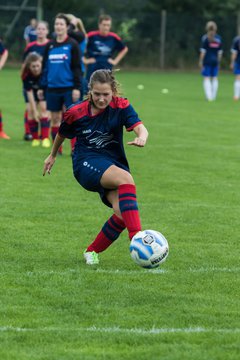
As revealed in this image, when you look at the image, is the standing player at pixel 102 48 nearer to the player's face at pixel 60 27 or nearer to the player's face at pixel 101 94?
the player's face at pixel 60 27

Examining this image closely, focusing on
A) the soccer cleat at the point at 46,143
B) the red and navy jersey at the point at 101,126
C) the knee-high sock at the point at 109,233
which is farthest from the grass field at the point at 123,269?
the red and navy jersey at the point at 101,126

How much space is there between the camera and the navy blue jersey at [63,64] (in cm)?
1309

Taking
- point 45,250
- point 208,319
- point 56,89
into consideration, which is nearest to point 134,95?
point 56,89

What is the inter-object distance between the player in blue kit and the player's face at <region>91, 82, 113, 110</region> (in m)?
19.2

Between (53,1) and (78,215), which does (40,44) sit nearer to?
(78,215)

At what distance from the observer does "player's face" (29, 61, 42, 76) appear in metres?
14.5

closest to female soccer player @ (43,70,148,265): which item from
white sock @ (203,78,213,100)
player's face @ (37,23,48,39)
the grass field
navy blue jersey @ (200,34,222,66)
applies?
the grass field

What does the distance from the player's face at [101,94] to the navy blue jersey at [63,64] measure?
6.39m

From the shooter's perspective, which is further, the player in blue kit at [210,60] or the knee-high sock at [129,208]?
the player in blue kit at [210,60]

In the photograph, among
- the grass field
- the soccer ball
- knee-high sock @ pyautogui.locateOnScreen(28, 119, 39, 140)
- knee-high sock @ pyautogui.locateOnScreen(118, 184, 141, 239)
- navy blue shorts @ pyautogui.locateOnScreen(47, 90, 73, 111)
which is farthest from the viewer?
knee-high sock @ pyautogui.locateOnScreen(28, 119, 39, 140)

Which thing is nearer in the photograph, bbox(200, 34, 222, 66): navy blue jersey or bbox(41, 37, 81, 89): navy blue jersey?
bbox(41, 37, 81, 89): navy blue jersey

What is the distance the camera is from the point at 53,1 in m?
43.6

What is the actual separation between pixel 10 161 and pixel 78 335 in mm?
8009

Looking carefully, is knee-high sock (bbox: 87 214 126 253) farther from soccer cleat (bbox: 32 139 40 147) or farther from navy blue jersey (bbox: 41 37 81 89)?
soccer cleat (bbox: 32 139 40 147)
